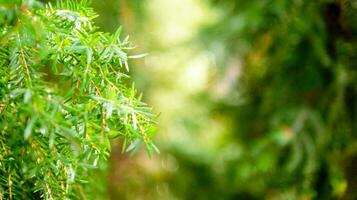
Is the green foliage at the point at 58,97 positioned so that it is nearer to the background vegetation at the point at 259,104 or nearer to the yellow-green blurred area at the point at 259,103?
the background vegetation at the point at 259,104

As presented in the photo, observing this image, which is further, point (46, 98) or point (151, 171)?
point (151, 171)

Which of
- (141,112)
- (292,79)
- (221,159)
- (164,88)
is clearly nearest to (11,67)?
(141,112)

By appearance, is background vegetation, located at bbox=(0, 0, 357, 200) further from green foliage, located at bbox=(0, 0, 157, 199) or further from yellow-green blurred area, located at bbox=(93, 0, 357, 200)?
green foliage, located at bbox=(0, 0, 157, 199)

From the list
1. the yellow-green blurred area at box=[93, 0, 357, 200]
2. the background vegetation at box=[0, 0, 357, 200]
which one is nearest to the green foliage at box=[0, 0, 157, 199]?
the background vegetation at box=[0, 0, 357, 200]

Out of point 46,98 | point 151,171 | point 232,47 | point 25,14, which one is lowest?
point 46,98

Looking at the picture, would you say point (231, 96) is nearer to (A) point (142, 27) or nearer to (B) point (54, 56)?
(A) point (142, 27)

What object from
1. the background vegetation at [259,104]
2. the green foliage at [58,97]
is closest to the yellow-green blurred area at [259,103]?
the background vegetation at [259,104]
